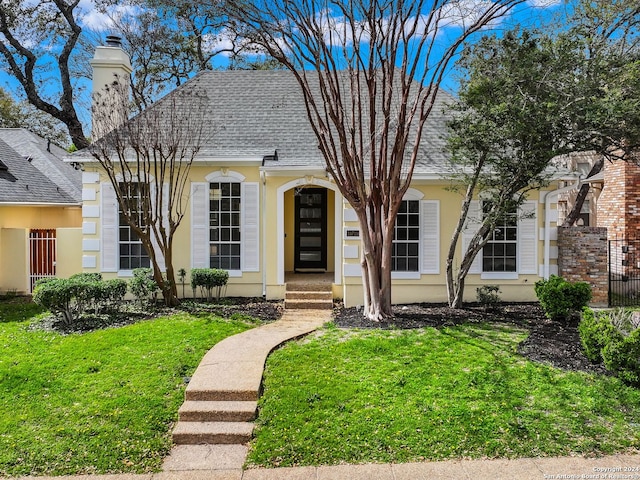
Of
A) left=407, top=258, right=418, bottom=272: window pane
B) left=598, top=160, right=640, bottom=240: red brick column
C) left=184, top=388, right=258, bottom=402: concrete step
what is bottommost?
left=184, top=388, right=258, bottom=402: concrete step

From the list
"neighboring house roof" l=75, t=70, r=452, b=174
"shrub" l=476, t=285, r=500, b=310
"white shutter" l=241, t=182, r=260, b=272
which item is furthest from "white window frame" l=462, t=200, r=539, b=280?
"white shutter" l=241, t=182, r=260, b=272

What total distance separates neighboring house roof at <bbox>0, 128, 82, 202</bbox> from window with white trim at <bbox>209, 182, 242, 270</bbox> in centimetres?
720

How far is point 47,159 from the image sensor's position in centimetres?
1841

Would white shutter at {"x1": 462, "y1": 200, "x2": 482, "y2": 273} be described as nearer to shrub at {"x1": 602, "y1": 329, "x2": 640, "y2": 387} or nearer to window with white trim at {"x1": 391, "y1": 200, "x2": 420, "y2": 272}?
window with white trim at {"x1": 391, "y1": 200, "x2": 420, "y2": 272}

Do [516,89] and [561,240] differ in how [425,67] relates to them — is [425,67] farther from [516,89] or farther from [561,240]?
[561,240]

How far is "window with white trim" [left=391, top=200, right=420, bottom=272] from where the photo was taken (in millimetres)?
11633

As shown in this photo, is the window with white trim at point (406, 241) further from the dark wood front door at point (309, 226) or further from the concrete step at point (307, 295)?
the dark wood front door at point (309, 226)

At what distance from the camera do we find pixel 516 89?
9117mm

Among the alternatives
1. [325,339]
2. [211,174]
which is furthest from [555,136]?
[211,174]

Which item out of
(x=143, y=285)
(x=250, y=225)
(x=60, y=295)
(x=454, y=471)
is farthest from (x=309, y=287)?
(x=454, y=471)

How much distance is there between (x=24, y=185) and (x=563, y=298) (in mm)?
15170

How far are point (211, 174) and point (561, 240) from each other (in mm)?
8450

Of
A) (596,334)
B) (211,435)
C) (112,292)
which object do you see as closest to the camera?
(211,435)

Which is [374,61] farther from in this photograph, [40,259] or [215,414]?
[40,259]
